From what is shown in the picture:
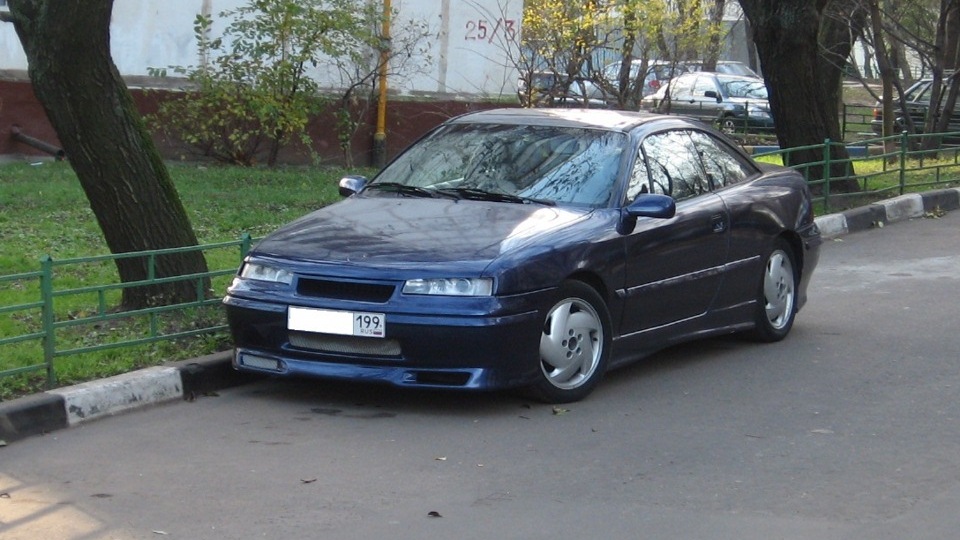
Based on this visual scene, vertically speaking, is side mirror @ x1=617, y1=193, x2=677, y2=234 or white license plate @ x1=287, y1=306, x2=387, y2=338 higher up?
side mirror @ x1=617, y1=193, x2=677, y2=234

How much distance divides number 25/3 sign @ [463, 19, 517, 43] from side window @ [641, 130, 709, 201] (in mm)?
12172

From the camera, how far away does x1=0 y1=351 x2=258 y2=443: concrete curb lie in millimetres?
6633

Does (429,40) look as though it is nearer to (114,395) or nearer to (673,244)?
(673,244)

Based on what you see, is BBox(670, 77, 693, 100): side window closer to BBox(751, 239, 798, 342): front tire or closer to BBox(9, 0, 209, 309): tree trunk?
BBox(751, 239, 798, 342): front tire

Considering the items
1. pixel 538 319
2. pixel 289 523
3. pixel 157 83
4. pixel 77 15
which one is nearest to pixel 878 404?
pixel 538 319

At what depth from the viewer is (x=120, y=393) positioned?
7.09 m

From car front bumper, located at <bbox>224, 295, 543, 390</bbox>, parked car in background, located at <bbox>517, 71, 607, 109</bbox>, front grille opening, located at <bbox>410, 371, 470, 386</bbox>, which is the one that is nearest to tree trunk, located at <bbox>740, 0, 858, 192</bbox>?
parked car in background, located at <bbox>517, 71, 607, 109</bbox>

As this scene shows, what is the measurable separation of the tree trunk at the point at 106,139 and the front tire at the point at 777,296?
3434 mm

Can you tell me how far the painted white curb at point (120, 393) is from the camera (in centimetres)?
688

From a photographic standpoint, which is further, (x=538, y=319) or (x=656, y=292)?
(x=656, y=292)

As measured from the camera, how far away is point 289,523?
210 inches

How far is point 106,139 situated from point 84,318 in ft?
4.03

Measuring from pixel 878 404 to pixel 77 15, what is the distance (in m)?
4.86

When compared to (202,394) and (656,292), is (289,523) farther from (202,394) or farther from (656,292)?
(656,292)
